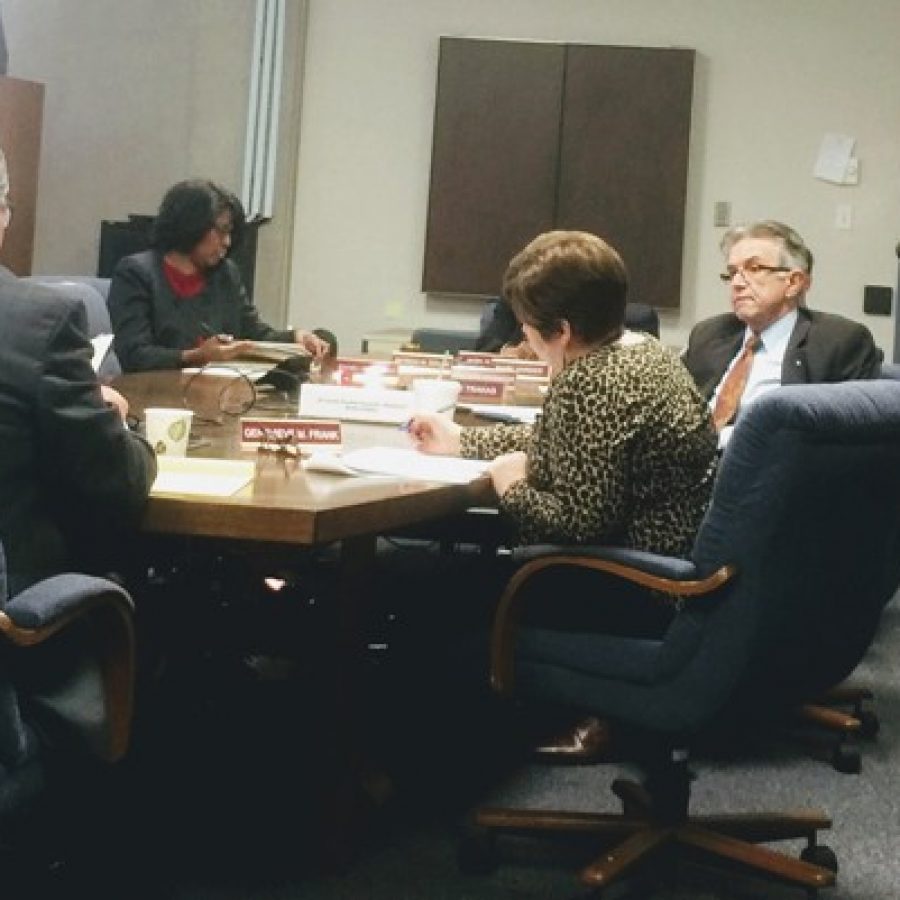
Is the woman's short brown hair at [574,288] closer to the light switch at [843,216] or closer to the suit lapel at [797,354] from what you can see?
the suit lapel at [797,354]

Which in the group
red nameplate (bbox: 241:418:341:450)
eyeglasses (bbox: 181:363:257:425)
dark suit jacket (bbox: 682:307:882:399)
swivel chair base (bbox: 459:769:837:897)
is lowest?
swivel chair base (bbox: 459:769:837:897)

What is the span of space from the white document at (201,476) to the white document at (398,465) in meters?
0.12

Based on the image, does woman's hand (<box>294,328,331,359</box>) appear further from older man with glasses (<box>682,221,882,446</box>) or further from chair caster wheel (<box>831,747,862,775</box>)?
chair caster wheel (<box>831,747,862,775</box>)

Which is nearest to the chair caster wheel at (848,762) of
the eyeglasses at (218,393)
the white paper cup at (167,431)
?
the eyeglasses at (218,393)

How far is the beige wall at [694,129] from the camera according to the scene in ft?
21.5

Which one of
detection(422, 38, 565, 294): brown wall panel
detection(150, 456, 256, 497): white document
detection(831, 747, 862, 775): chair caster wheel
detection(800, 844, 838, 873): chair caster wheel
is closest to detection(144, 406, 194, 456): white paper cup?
detection(150, 456, 256, 497): white document

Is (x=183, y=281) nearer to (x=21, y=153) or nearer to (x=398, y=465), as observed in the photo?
(x=21, y=153)

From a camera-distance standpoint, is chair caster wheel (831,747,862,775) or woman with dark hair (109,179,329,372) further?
woman with dark hair (109,179,329,372)

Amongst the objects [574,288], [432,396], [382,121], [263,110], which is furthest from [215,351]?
[382,121]

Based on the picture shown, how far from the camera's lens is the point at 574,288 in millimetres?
2207

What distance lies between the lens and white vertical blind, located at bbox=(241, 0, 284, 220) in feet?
21.6

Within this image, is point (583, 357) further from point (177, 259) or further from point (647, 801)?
point (177, 259)

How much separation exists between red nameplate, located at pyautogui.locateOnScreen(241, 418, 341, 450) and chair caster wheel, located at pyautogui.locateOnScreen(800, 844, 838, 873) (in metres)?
1.02

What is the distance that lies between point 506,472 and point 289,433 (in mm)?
402
